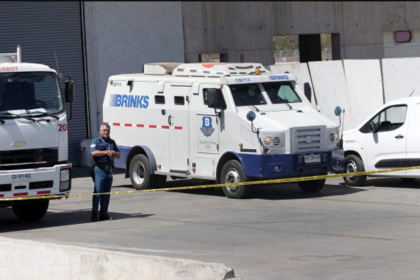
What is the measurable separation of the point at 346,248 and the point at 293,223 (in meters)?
2.68

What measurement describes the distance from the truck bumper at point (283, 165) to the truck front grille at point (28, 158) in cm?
415

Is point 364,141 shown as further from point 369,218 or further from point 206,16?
point 206,16

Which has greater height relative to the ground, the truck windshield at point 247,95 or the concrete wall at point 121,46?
the concrete wall at point 121,46

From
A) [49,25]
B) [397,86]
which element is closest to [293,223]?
[397,86]

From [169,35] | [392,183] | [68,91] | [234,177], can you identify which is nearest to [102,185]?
[68,91]

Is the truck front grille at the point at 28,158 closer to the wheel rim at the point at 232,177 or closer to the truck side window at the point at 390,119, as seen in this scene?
the wheel rim at the point at 232,177

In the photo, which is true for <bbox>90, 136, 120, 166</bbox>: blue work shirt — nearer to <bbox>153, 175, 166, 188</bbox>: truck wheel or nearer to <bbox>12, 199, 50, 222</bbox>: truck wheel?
<bbox>12, 199, 50, 222</bbox>: truck wheel

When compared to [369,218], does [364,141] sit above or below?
above

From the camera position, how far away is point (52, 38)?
2589 cm

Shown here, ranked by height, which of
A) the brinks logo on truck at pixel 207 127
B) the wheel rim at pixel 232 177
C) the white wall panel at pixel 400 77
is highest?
the white wall panel at pixel 400 77

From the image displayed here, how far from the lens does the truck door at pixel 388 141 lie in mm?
18109

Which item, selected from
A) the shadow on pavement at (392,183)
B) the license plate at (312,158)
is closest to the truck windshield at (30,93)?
the license plate at (312,158)

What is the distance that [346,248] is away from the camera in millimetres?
11984

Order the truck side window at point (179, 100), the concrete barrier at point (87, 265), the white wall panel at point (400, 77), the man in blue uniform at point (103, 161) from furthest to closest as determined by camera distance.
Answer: the white wall panel at point (400, 77) < the truck side window at point (179, 100) < the man in blue uniform at point (103, 161) < the concrete barrier at point (87, 265)
